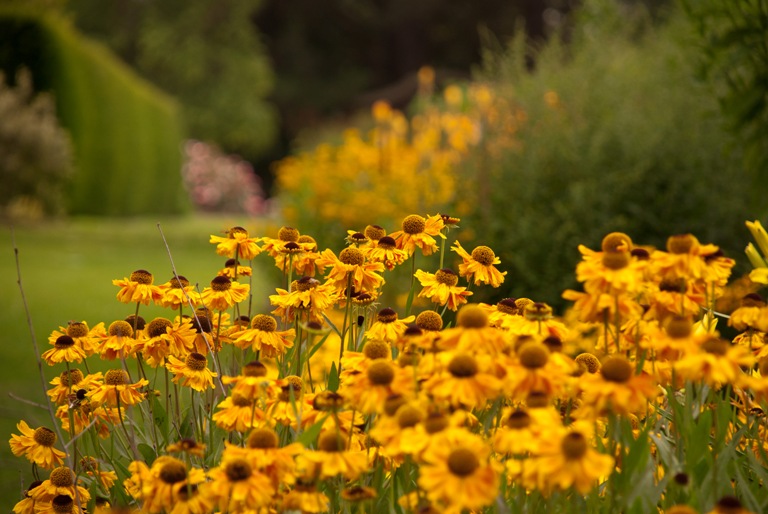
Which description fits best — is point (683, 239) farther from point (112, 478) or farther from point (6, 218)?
point (6, 218)

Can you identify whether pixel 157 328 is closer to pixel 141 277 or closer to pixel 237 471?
pixel 141 277

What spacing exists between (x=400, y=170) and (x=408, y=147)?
5.57 ft

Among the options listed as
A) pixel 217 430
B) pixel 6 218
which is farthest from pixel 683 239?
pixel 6 218

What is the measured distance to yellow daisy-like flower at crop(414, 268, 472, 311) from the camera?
171cm

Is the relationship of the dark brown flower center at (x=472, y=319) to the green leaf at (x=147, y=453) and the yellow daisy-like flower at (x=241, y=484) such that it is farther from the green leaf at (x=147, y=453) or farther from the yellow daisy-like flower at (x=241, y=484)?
the green leaf at (x=147, y=453)

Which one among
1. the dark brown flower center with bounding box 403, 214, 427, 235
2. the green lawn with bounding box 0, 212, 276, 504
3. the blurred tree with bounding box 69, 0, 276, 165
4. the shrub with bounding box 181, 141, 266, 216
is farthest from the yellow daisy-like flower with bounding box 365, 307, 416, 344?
the blurred tree with bounding box 69, 0, 276, 165

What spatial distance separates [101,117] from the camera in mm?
13727

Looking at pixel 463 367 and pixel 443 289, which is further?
pixel 443 289

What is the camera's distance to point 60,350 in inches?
67.9

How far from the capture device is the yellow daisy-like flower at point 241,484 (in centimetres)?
121

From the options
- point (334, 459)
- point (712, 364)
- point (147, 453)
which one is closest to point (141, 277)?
point (147, 453)

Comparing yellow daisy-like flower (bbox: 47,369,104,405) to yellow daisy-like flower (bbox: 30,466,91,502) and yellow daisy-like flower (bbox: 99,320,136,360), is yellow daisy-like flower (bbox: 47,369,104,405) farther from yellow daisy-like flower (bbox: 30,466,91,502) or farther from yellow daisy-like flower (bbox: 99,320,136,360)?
yellow daisy-like flower (bbox: 30,466,91,502)

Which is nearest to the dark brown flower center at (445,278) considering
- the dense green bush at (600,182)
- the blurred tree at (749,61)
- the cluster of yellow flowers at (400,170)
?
the blurred tree at (749,61)

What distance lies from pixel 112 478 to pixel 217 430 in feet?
0.92
